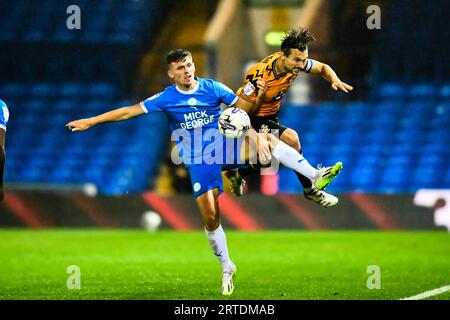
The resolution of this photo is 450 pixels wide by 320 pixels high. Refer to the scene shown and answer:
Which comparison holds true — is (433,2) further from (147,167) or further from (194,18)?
(147,167)

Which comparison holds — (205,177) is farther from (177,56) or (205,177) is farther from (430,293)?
(430,293)

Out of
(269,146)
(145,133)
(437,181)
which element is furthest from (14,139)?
(269,146)

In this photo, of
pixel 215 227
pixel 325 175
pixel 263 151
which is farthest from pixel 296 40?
pixel 215 227

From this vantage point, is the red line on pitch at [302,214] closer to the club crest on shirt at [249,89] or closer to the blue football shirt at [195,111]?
the club crest on shirt at [249,89]

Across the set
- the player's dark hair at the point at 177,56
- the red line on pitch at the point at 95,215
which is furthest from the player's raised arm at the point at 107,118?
the red line on pitch at the point at 95,215

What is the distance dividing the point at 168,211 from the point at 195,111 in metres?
9.03

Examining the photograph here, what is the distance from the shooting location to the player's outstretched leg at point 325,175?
33.5ft

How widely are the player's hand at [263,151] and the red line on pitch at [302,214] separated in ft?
27.3

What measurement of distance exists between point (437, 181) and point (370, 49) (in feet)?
12.0

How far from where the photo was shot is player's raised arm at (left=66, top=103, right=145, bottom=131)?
31.4 ft

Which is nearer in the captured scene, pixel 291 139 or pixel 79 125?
pixel 79 125

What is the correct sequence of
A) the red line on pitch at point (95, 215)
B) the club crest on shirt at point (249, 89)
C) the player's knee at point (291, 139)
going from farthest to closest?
the red line on pitch at point (95, 215), the player's knee at point (291, 139), the club crest on shirt at point (249, 89)

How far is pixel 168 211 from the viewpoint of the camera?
18.8 metres

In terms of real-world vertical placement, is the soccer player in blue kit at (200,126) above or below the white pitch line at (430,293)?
above
